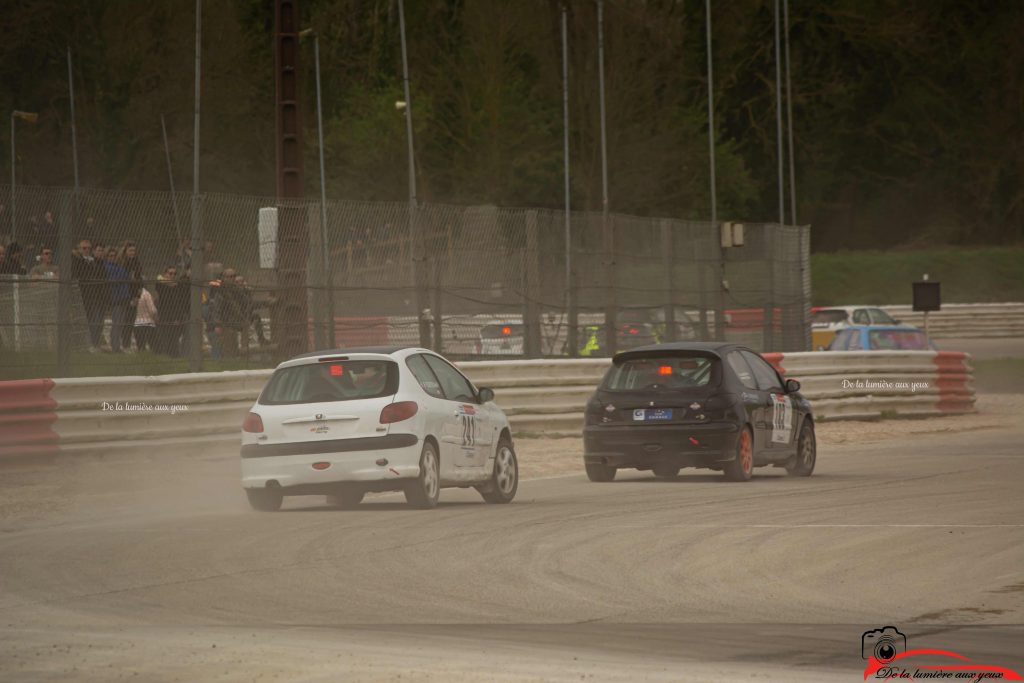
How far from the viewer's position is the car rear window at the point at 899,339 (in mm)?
35312

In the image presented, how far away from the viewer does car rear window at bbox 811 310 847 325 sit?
46.2 metres

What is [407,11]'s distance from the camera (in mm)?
76688

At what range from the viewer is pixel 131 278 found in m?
19.4

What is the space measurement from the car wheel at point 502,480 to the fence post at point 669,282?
13.0 meters

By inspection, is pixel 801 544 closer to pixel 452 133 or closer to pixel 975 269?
Answer: pixel 452 133

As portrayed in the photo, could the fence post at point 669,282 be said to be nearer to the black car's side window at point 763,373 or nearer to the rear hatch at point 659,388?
the black car's side window at point 763,373

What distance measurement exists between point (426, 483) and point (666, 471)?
428cm

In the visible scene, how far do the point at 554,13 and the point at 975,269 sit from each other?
20644mm

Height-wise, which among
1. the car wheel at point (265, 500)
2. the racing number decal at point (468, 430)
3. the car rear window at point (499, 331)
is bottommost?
the car wheel at point (265, 500)

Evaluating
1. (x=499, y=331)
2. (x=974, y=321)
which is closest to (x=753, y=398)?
(x=499, y=331)

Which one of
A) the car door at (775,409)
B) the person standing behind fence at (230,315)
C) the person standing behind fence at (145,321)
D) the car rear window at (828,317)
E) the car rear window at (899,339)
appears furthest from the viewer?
the car rear window at (828,317)

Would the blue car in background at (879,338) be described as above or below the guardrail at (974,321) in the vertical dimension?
above

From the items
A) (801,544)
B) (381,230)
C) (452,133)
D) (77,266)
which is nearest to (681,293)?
(381,230)

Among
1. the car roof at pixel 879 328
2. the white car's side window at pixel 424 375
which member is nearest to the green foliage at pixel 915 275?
the car roof at pixel 879 328
